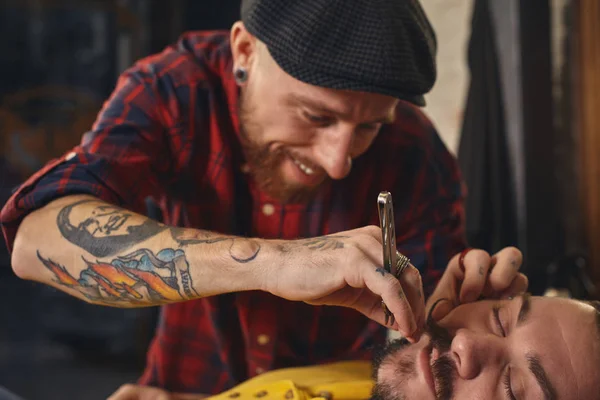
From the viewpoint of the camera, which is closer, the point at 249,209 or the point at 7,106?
the point at 249,209

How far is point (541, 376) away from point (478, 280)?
262 millimetres

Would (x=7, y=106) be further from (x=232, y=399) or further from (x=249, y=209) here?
(x=232, y=399)

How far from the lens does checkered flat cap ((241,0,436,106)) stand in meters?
1.53

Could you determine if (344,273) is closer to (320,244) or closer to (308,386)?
(320,244)

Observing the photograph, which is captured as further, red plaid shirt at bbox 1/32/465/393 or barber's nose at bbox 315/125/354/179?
red plaid shirt at bbox 1/32/465/393

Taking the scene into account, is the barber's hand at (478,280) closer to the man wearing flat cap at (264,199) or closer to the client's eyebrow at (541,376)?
the man wearing flat cap at (264,199)

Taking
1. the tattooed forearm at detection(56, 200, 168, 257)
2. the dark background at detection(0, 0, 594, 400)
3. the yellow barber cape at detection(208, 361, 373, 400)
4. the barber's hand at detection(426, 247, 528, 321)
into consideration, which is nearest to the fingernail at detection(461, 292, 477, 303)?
the barber's hand at detection(426, 247, 528, 321)

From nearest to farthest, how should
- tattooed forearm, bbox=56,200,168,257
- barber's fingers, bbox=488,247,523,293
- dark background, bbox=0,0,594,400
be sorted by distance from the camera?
tattooed forearm, bbox=56,200,168,257 → barber's fingers, bbox=488,247,523,293 → dark background, bbox=0,0,594,400

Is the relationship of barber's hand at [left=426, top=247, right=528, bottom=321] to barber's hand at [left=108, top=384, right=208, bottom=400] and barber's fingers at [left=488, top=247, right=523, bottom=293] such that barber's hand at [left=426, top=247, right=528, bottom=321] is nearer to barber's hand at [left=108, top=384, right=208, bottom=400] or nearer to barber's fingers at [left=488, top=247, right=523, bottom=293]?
barber's fingers at [left=488, top=247, right=523, bottom=293]

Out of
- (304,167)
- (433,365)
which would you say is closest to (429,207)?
(304,167)

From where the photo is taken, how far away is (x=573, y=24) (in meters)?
2.97

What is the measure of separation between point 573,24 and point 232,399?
7.13 feet


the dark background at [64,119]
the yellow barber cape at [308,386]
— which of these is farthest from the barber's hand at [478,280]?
the dark background at [64,119]

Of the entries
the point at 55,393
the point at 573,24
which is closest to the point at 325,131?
the point at 573,24
